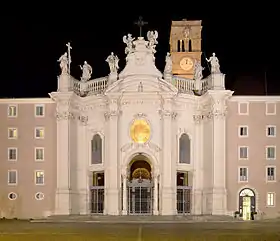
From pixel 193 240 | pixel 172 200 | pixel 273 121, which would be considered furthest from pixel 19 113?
pixel 193 240

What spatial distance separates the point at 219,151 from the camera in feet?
230

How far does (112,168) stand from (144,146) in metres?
3.83

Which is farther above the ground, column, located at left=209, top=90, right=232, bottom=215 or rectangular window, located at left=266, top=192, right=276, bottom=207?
column, located at left=209, top=90, right=232, bottom=215

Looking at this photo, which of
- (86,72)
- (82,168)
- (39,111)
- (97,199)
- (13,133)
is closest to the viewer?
(97,199)

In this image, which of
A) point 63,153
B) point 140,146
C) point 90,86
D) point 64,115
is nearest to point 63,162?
point 63,153

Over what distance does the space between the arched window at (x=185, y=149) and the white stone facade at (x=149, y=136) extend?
0.32 m

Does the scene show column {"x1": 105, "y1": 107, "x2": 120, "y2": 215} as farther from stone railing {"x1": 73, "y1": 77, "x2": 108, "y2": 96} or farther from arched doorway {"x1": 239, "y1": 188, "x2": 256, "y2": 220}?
arched doorway {"x1": 239, "y1": 188, "x2": 256, "y2": 220}

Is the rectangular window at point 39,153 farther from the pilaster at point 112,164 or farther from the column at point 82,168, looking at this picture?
the pilaster at point 112,164

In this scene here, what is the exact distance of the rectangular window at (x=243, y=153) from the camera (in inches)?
2795

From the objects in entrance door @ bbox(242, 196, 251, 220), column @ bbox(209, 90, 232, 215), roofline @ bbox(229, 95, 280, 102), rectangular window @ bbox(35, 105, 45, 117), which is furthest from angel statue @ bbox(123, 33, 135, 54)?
entrance door @ bbox(242, 196, 251, 220)

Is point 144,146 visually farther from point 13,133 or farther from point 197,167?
point 13,133

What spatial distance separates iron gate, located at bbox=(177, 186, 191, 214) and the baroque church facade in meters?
0.10

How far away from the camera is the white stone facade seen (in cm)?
6950

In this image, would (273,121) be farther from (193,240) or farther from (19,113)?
(193,240)
